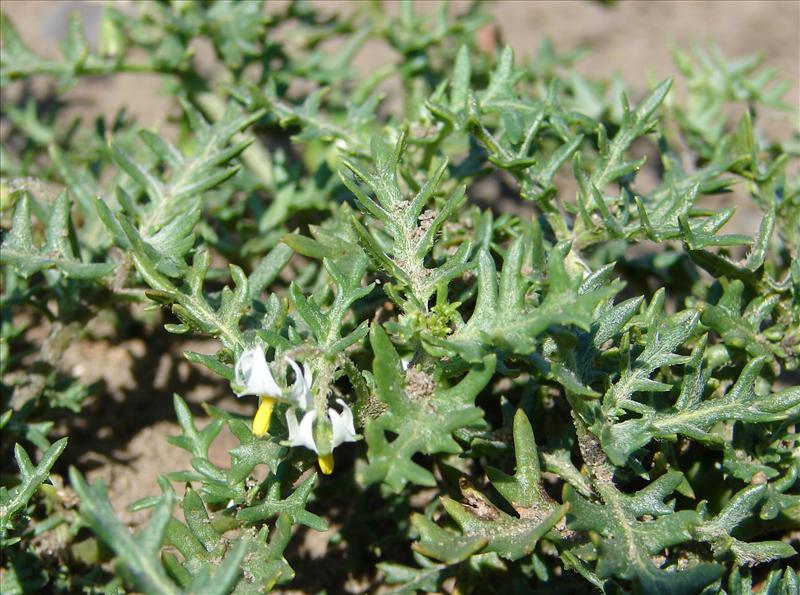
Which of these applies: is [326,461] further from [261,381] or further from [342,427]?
[261,381]

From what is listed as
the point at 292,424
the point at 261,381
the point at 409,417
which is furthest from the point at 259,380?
the point at 409,417

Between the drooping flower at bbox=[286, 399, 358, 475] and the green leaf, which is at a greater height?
the green leaf

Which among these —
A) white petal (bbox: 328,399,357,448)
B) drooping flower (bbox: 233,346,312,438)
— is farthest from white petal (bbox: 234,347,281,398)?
white petal (bbox: 328,399,357,448)

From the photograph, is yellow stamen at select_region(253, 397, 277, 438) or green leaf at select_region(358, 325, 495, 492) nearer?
green leaf at select_region(358, 325, 495, 492)

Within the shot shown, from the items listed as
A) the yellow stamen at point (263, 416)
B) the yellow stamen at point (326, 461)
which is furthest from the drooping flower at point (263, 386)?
the yellow stamen at point (326, 461)

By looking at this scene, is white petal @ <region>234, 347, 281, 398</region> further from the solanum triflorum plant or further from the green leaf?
the green leaf

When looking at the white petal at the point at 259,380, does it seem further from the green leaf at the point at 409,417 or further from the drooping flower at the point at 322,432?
the green leaf at the point at 409,417
